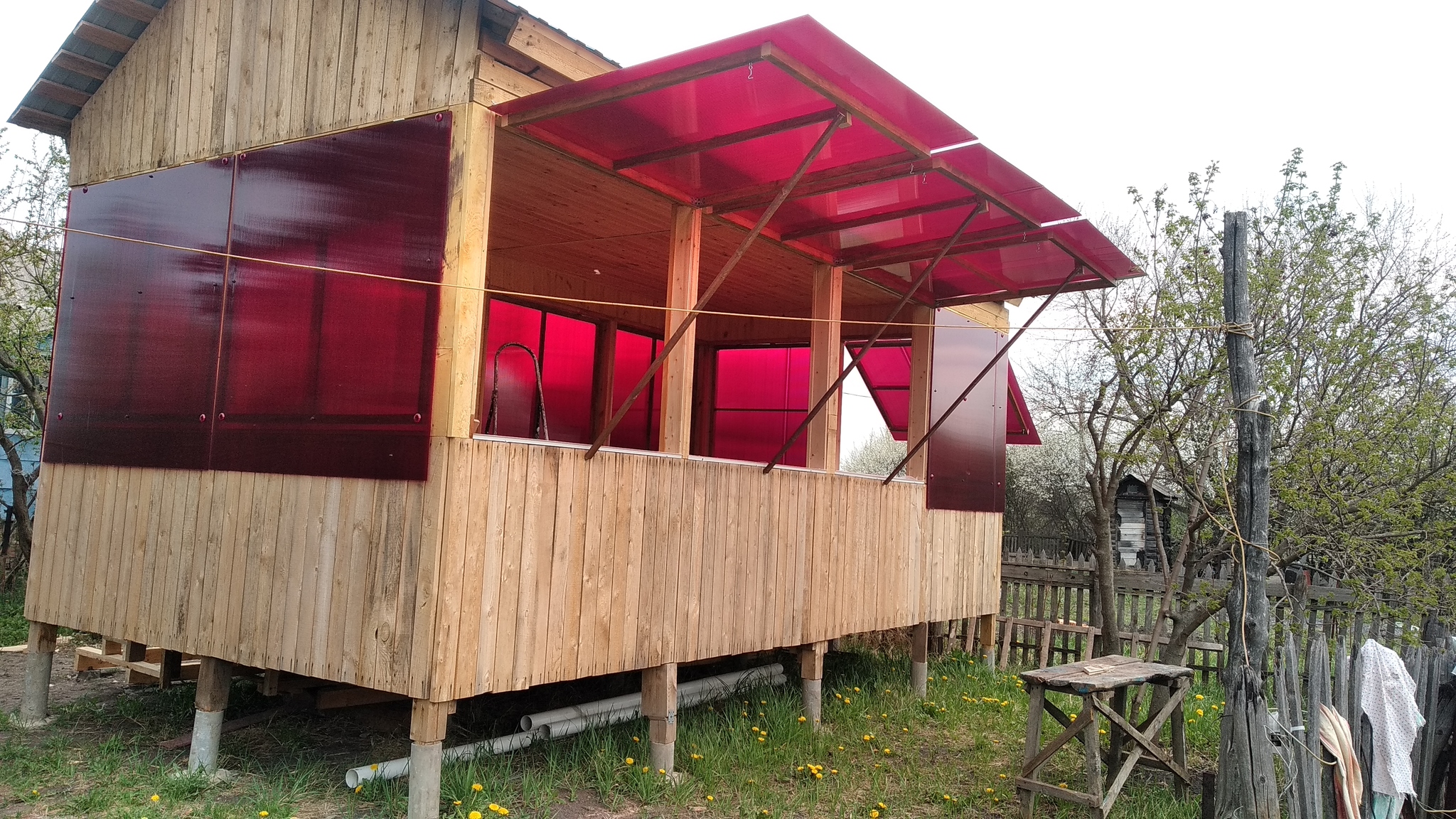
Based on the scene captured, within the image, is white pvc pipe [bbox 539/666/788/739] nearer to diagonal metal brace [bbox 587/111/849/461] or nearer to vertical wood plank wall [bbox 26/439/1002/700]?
vertical wood plank wall [bbox 26/439/1002/700]

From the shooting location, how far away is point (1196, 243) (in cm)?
966

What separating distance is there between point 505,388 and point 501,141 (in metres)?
4.11

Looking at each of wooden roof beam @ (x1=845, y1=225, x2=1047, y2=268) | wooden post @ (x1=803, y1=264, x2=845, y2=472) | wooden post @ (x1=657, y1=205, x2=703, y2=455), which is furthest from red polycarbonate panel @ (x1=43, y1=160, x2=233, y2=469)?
wooden roof beam @ (x1=845, y1=225, x2=1047, y2=268)

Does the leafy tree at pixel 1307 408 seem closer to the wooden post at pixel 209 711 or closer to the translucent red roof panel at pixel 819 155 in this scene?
the translucent red roof panel at pixel 819 155

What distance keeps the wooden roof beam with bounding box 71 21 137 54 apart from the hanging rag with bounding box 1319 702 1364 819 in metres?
8.01

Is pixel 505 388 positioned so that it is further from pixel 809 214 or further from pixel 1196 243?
pixel 1196 243

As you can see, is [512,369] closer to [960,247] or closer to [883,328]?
[883,328]

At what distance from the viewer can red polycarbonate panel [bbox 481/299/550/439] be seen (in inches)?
355

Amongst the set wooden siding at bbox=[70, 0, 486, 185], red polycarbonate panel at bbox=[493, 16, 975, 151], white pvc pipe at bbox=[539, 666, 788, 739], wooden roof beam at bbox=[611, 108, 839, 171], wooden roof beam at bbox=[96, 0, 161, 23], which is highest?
wooden roof beam at bbox=[96, 0, 161, 23]

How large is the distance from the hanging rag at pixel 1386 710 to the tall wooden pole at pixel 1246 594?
621 millimetres

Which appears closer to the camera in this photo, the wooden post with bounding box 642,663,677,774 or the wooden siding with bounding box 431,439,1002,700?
the wooden siding with bounding box 431,439,1002,700

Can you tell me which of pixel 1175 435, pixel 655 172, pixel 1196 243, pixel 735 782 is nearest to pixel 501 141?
pixel 655 172

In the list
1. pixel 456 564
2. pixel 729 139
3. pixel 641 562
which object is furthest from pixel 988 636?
pixel 456 564

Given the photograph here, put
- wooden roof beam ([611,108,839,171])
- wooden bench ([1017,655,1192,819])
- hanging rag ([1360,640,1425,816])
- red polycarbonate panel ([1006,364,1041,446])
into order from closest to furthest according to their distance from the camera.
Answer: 1. wooden roof beam ([611,108,839,171])
2. hanging rag ([1360,640,1425,816])
3. wooden bench ([1017,655,1192,819])
4. red polycarbonate panel ([1006,364,1041,446])
